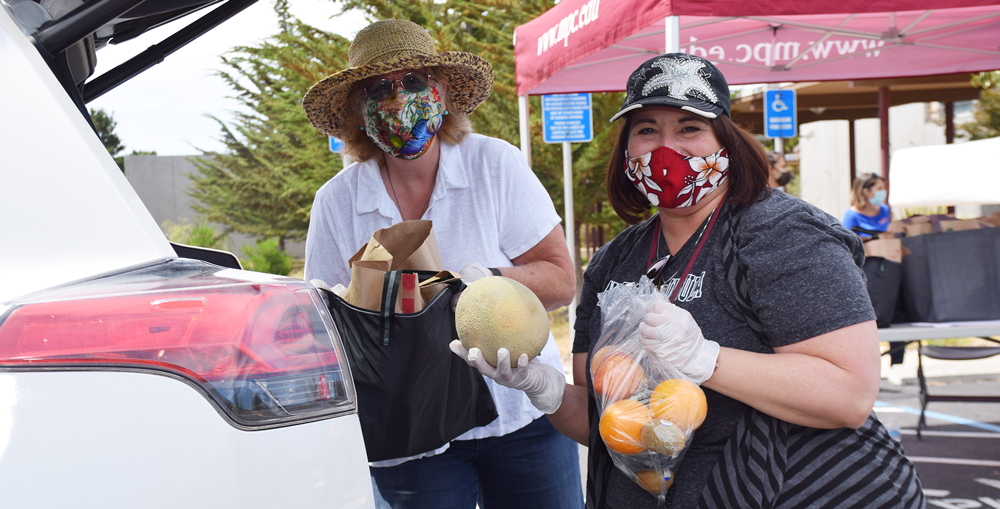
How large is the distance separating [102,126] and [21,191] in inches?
1258

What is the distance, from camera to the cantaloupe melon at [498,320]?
1.51 m

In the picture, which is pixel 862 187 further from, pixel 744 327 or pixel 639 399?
pixel 639 399

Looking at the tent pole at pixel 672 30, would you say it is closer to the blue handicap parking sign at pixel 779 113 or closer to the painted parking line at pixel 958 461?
the painted parking line at pixel 958 461

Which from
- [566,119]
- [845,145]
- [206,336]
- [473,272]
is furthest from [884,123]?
[206,336]

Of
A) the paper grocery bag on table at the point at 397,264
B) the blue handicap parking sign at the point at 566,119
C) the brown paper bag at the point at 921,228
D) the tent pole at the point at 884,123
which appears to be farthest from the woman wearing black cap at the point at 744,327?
the tent pole at the point at 884,123

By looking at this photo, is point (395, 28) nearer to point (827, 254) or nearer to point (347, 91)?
point (347, 91)

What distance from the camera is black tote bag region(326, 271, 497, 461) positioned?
1.59m

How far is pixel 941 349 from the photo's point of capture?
5.52 metres

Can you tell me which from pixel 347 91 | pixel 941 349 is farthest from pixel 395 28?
pixel 941 349

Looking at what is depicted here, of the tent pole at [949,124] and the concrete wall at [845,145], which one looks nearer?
the tent pole at [949,124]

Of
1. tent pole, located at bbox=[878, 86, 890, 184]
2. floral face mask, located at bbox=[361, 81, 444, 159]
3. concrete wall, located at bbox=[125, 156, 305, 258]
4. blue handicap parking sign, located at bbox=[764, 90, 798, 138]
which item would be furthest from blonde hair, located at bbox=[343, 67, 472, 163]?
concrete wall, located at bbox=[125, 156, 305, 258]

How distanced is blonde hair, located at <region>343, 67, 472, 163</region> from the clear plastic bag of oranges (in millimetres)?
932

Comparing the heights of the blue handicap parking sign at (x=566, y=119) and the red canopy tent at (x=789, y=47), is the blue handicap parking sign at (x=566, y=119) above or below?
below

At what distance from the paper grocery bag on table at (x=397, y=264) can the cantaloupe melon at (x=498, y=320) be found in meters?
0.11
